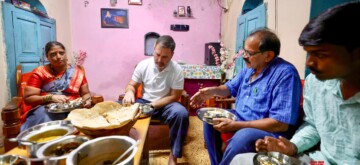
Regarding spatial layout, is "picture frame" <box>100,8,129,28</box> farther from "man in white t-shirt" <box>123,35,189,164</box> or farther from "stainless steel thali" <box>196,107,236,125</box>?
"stainless steel thali" <box>196,107,236,125</box>

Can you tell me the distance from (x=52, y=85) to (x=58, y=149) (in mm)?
1380

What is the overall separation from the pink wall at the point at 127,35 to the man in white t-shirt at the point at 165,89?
1710 mm

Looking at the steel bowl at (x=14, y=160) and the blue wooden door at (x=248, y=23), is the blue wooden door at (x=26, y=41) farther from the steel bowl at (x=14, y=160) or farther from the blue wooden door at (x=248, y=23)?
the blue wooden door at (x=248, y=23)

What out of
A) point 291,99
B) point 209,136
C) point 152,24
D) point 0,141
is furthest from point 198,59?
point 0,141

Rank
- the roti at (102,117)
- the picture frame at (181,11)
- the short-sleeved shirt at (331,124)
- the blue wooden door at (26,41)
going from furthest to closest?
the picture frame at (181,11)
the blue wooden door at (26,41)
the roti at (102,117)
the short-sleeved shirt at (331,124)

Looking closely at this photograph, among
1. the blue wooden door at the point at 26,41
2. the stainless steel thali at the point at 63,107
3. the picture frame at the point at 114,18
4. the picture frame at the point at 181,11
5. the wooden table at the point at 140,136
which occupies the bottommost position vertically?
the wooden table at the point at 140,136

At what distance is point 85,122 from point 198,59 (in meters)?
3.01

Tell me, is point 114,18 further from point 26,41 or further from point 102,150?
point 102,150

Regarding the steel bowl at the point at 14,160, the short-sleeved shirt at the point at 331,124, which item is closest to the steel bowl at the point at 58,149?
the steel bowl at the point at 14,160

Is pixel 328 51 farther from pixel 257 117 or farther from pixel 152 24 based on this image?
pixel 152 24

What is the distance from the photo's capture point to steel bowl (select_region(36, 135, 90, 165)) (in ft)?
1.88

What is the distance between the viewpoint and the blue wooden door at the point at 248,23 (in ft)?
6.97

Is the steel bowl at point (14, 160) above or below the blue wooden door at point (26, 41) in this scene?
below

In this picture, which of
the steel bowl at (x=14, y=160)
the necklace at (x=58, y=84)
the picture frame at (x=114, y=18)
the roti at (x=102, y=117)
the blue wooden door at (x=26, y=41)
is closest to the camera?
the steel bowl at (x=14, y=160)
